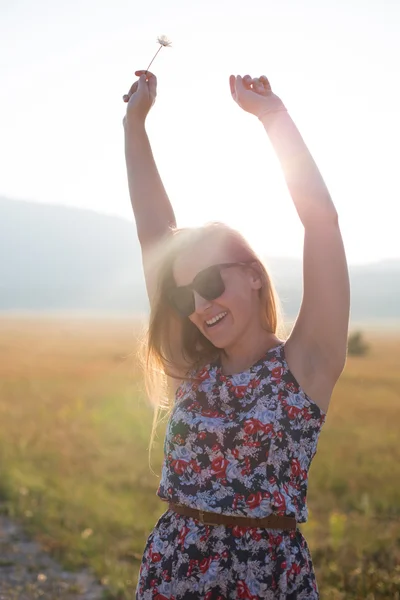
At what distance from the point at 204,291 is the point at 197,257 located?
0.15 metres

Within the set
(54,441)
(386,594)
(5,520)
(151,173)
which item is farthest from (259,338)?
(54,441)

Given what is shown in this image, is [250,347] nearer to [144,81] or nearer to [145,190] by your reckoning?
[145,190]

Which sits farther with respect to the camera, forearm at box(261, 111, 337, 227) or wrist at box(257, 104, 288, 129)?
wrist at box(257, 104, 288, 129)

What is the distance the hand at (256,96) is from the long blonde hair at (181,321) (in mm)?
434

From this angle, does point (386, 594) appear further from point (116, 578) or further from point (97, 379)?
point (97, 379)

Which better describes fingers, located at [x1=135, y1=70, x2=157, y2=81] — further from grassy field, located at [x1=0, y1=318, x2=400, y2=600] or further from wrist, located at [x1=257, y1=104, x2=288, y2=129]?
grassy field, located at [x1=0, y1=318, x2=400, y2=600]

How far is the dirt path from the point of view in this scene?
16.9 ft

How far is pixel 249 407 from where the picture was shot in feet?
7.84

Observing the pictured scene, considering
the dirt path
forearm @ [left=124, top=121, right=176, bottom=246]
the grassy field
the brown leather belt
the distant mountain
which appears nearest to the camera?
the brown leather belt

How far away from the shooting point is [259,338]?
257 cm

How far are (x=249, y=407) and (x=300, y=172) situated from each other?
2.66 feet

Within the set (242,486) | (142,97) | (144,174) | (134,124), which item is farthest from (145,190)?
(242,486)

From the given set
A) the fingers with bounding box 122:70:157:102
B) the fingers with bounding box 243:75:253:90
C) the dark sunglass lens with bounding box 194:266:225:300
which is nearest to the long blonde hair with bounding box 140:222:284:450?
the dark sunglass lens with bounding box 194:266:225:300

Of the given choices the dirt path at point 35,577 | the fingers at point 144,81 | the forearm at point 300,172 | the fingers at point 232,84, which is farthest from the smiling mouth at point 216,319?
the dirt path at point 35,577
